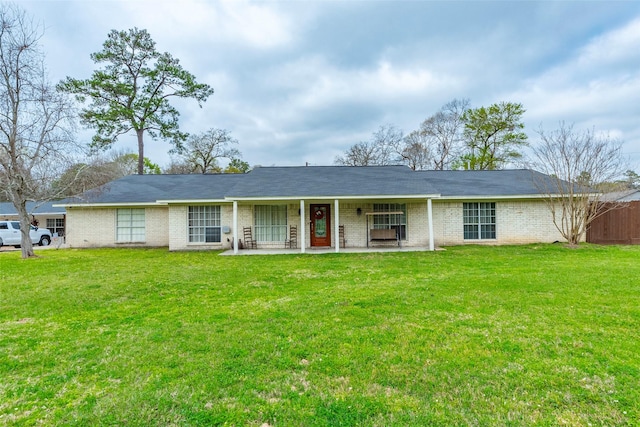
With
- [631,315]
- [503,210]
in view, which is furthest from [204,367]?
[503,210]

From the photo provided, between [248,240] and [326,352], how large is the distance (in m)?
11.2

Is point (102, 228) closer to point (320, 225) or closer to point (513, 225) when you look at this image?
point (320, 225)

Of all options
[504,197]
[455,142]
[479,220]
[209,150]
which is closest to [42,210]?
[209,150]

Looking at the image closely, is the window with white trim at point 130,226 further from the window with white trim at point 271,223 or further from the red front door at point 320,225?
the red front door at point 320,225

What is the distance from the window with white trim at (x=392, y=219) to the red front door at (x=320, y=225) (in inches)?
79.6

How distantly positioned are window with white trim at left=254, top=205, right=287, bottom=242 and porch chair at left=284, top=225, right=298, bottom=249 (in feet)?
0.73

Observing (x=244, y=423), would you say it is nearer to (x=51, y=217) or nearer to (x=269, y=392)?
(x=269, y=392)

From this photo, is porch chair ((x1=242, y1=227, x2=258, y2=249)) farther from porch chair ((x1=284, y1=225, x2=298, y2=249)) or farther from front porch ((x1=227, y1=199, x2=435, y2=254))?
porch chair ((x1=284, y1=225, x2=298, y2=249))

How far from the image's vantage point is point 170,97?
86.8ft

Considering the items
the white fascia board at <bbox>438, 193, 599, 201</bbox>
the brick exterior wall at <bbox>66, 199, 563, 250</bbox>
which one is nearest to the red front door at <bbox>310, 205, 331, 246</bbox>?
the brick exterior wall at <bbox>66, 199, 563, 250</bbox>

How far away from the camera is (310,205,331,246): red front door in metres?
14.1

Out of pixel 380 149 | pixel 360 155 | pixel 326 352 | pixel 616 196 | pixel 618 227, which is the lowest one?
pixel 326 352

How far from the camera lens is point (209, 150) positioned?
1368 inches

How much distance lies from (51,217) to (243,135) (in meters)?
17.1
